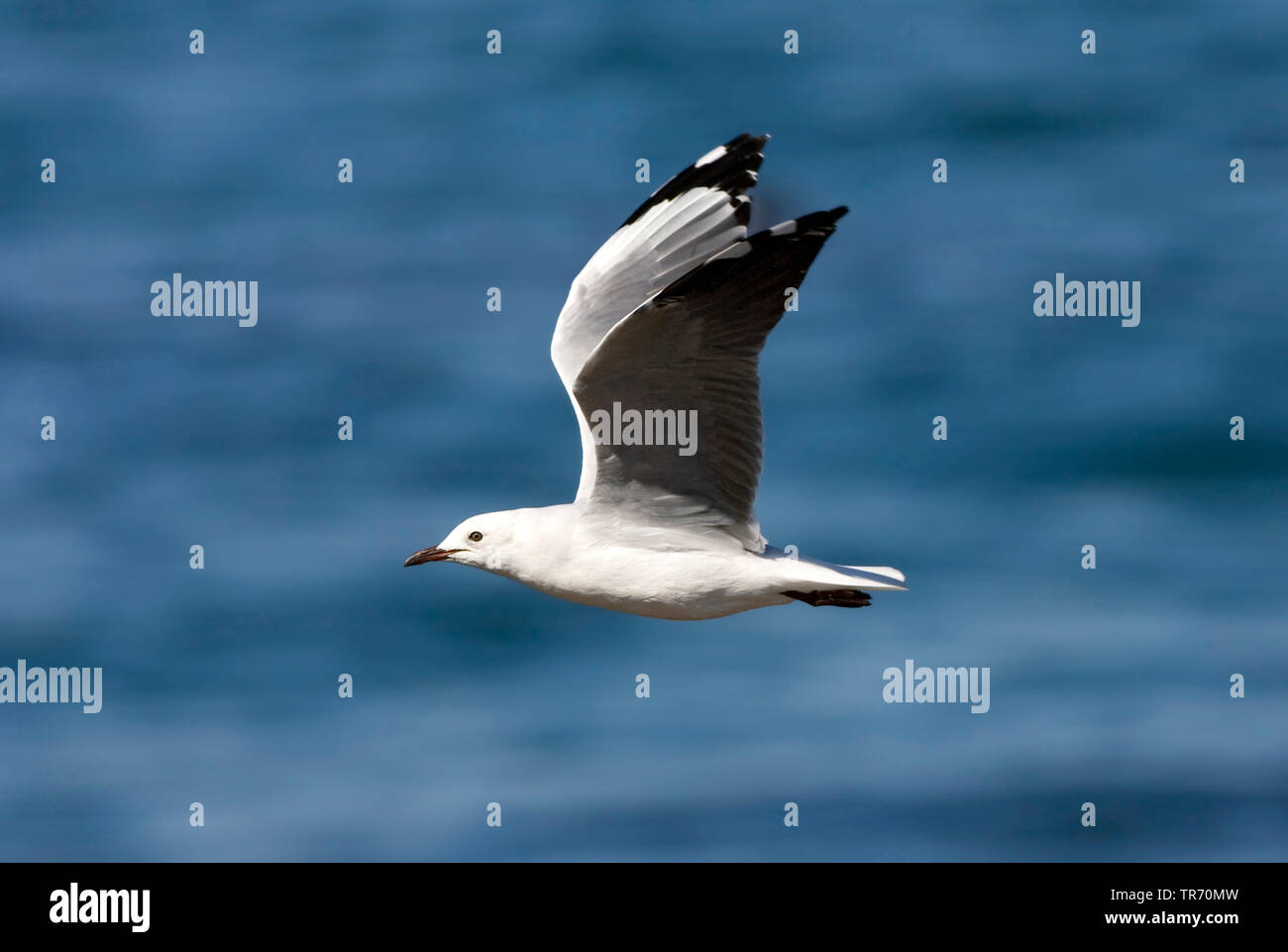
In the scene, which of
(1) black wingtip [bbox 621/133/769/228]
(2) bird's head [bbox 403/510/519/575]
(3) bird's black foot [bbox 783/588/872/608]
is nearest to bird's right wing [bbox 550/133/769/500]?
(1) black wingtip [bbox 621/133/769/228]

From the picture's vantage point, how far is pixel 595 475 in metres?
8.82

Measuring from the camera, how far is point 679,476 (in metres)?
8.81

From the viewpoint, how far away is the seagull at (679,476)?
8.16 meters

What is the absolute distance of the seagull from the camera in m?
8.16

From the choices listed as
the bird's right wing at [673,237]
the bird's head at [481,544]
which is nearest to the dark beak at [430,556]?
the bird's head at [481,544]

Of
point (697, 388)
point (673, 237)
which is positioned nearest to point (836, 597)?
point (697, 388)

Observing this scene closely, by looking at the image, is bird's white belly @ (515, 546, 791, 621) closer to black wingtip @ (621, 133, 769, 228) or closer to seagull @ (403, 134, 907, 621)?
seagull @ (403, 134, 907, 621)

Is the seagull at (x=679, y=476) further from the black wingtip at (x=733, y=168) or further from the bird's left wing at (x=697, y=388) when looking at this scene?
the black wingtip at (x=733, y=168)

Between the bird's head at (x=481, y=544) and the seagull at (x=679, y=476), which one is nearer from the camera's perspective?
the seagull at (x=679, y=476)

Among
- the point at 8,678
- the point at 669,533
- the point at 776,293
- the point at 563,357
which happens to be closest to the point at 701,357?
the point at 776,293

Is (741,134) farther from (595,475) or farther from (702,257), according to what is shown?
(595,475)

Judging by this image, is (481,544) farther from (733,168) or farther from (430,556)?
(733,168)

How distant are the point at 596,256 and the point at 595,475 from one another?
6.26ft

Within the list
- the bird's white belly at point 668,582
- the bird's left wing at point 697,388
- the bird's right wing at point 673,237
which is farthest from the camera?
the bird's right wing at point 673,237
